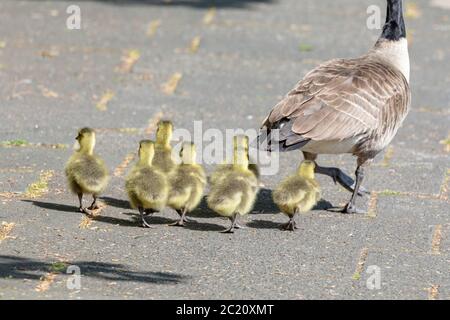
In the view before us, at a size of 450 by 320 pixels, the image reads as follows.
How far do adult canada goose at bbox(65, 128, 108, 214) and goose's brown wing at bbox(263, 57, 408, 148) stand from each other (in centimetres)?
147

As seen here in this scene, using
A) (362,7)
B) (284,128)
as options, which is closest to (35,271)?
(284,128)

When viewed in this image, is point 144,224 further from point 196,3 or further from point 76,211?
point 196,3

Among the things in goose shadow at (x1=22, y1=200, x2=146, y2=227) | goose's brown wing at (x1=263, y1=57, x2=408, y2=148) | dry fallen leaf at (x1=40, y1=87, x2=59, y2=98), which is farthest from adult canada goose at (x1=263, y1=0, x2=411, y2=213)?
dry fallen leaf at (x1=40, y1=87, x2=59, y2=98)

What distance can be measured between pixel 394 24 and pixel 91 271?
4.39 m

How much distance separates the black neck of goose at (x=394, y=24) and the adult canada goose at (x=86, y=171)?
3303 millimetres

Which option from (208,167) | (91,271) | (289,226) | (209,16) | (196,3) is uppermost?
(196,3)

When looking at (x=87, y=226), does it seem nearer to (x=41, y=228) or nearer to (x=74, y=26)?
(x=41, y=228)

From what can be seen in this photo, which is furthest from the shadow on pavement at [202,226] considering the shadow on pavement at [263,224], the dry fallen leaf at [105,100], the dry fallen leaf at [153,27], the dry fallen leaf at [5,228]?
the dry fallen leaf at [153,27]

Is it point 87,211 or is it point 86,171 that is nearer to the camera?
point 86,171

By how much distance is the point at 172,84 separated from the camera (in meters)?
12.0

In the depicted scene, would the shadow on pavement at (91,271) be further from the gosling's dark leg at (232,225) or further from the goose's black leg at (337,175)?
the goose's black leg at (337,175)

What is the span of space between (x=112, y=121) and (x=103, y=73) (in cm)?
168

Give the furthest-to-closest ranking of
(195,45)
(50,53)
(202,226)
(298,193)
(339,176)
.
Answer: (195,45) < (50,53) < (339,176) < (202,226) < (298,193)

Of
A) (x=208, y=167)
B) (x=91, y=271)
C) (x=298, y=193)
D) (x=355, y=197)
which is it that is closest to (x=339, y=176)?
(x=355, y=197)
